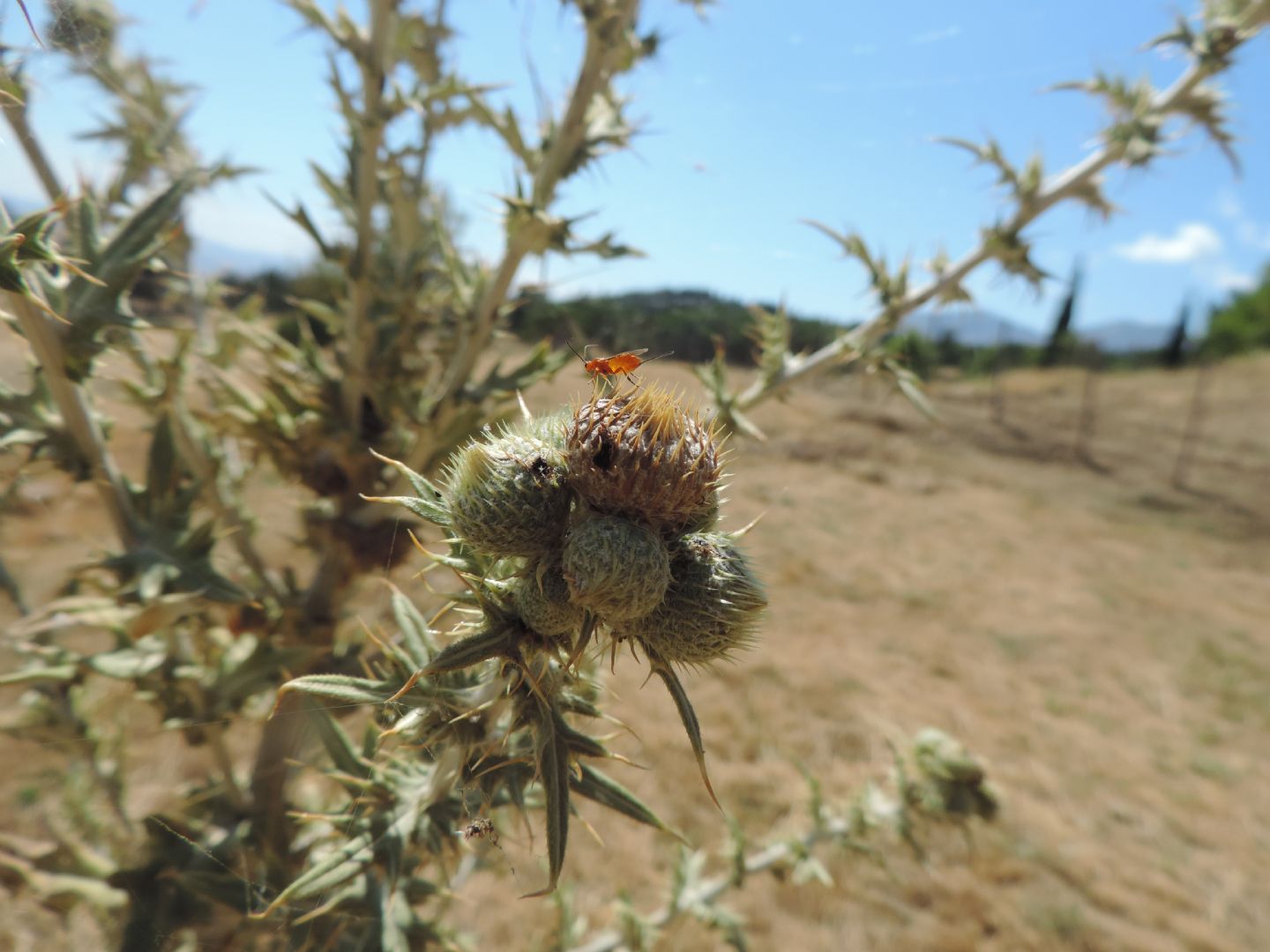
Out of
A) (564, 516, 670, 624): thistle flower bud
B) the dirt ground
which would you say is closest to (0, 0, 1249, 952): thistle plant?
(564, 516, 670, 624): thistle flower bud

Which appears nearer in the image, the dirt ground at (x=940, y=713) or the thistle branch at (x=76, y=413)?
the thistle branch at (x=76, y=413)

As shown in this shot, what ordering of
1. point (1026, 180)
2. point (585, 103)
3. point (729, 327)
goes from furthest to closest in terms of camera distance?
point (1026, 180) → point (729, 327) → point (585, 103)

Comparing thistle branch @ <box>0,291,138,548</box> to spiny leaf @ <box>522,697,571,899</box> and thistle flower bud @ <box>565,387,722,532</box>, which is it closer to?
thistle flower bud @ <box>565,387,722,532</box>

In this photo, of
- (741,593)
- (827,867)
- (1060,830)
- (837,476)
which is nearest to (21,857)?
(741,593)

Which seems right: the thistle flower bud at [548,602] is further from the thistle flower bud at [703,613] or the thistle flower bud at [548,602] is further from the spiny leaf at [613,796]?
the spiny leaf at [613,796]

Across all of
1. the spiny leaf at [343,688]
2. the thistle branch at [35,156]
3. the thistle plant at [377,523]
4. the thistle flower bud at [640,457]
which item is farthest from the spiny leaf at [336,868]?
the thistle branch at [35,156]

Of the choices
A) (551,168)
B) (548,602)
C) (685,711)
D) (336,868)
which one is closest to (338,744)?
(336,868)

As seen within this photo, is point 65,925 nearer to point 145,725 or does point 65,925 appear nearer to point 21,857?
point 21,857
